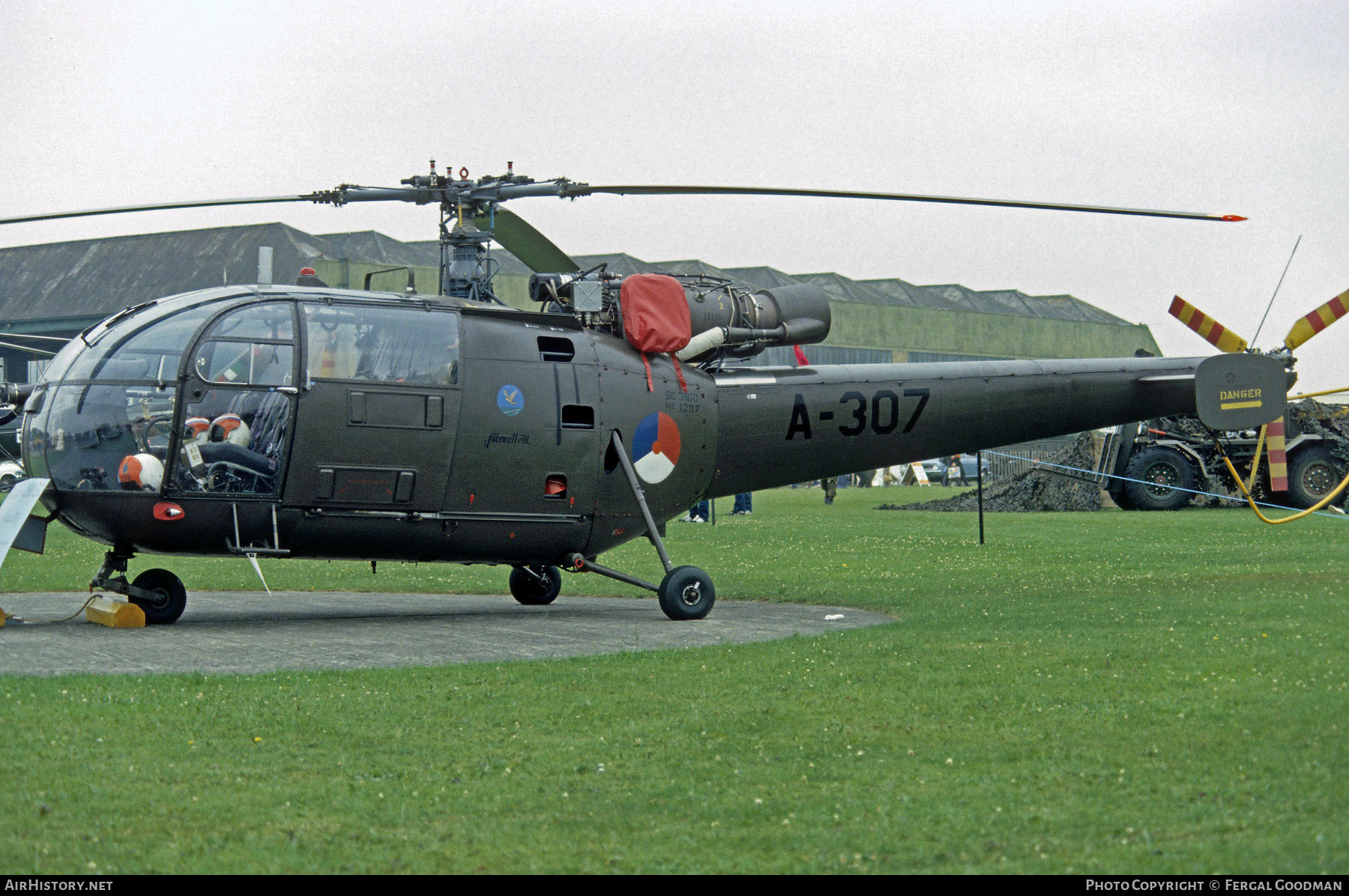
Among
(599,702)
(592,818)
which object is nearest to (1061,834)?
(592,818)

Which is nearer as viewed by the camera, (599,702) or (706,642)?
(599,702)

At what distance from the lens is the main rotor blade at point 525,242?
14547 mm

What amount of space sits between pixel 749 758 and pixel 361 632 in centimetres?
690

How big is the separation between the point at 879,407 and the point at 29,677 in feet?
32.4

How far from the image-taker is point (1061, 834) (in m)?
5.59

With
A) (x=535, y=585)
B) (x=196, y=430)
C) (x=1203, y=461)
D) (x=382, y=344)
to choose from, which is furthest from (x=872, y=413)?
(x=1203, y=461)

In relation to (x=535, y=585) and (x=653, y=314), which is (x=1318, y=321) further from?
(x=535, y=585)

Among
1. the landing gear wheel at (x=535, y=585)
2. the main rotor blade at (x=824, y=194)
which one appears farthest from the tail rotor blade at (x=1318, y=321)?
the landing gear wheel at (x=535, y=585)

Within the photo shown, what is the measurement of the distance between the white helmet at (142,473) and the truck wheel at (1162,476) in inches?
1128

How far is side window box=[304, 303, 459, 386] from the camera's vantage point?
43.0 feet

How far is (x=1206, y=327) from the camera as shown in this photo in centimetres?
1842

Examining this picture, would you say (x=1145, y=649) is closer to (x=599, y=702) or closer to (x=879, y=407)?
(x=599, y=702)

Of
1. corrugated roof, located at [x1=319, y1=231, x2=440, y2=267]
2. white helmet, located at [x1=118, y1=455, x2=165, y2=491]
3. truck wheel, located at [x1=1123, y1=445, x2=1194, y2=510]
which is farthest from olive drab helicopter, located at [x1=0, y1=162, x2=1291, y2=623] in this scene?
corrugated roof, located at [x1=319, y1=231, x2=440, y2=267]

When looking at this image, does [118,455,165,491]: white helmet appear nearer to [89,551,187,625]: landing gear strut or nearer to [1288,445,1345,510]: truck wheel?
[89,551,187,625]: landing gear strut
